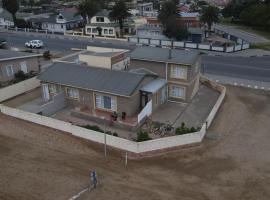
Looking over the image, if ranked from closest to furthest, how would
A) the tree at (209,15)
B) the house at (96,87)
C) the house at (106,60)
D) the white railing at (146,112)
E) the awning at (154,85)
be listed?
the white railing at (146,112), the house at (96,87), the awning at (154,85), the house at (106,60), the tree at (209,15)

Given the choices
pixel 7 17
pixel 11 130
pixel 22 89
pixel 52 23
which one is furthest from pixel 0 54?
pixel 7 17

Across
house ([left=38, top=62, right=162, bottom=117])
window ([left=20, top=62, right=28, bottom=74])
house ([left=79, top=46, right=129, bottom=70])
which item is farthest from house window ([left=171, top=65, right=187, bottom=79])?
window ([left=20, top=62, right=28, bottom=74])

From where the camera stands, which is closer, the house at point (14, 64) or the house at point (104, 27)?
the house at point (14, 64)

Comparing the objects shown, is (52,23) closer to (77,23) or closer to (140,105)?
(77,23)

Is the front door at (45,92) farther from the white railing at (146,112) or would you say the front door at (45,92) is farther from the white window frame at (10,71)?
the white railing at (146,112)

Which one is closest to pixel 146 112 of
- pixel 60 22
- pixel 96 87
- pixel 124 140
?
pixel 96 87

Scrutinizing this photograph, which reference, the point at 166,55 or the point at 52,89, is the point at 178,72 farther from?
the point at 52,89

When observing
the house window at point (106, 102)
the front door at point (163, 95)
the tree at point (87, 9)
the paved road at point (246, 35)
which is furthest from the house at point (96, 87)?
the tree at point (87, 9)
